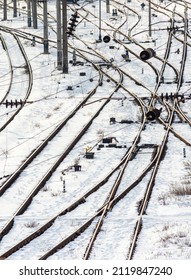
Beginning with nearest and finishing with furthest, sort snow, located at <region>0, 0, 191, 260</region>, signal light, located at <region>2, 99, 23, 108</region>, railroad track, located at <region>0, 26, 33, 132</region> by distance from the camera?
snow, located at <region>0, 0, 191, 260</region>
railroad track, located at <region>0, 26, 33, 132</region>
signal light, located at <region>2, 99, 23, 108</region>

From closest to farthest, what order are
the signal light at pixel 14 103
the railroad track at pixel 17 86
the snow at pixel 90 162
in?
the snow at pixel 90 162, the railroad track at pixel 17 86, the signal light at pixel 14 103

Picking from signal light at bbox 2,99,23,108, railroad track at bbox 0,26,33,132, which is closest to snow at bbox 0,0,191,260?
railroad track at bbox 0,26,33,132

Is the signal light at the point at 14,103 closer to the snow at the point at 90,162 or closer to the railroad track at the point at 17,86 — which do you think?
the railroad track at the point at 17,86

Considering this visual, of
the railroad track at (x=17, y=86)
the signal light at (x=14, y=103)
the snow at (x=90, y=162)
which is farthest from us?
the signal light at (x=14, y=103)

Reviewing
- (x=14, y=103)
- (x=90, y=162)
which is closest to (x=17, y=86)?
(x=14, y=103)

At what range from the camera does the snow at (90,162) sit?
59.2ft

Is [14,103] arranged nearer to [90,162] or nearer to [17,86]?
[17,86]

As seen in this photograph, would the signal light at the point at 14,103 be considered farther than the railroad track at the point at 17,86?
Yes

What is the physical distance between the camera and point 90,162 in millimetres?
26125

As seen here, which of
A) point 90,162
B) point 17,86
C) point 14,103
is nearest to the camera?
point 90,162

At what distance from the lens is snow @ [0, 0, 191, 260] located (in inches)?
710

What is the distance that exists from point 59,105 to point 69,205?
52.2 ft

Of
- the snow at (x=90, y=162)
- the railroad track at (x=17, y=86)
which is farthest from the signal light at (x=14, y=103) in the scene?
the snow at (x=90, y=162)

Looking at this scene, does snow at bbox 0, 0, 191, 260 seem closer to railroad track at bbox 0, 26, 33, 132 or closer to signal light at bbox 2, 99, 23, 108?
railroad track at bbox 0, 26, 33, 132
